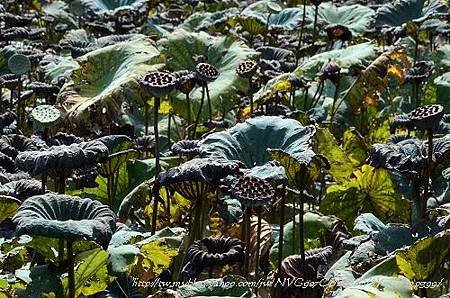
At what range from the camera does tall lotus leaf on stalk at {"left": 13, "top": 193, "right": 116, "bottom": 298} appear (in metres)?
2.08

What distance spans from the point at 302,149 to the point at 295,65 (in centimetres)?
246

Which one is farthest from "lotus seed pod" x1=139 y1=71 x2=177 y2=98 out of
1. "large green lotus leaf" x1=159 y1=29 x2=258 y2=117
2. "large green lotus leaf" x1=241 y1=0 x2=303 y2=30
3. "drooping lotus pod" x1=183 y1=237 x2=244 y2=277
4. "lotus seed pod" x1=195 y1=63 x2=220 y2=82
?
"large green lotus leaf" x1=241 y1=0 x2=303 y2=30

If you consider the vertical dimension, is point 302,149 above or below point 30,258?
above

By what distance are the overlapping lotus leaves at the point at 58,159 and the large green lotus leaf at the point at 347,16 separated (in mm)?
3275

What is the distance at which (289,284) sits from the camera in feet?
8.93

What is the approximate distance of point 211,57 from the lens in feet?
15.8

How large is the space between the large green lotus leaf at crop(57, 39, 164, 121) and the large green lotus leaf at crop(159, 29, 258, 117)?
31cm

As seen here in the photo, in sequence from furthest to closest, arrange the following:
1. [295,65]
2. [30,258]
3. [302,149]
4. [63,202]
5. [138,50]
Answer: [295,65], [138,50], [30,258], [302,149], [63,202]

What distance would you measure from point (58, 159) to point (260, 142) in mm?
704

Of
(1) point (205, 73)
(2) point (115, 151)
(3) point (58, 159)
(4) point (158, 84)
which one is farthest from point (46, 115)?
(3) point (58, 159)

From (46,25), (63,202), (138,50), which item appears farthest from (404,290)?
(46,25)

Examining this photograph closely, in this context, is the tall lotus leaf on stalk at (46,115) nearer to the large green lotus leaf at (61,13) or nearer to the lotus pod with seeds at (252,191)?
the lotus pod with seeds at (252,191)

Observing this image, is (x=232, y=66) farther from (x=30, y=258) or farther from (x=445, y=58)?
(x=30, y=258)

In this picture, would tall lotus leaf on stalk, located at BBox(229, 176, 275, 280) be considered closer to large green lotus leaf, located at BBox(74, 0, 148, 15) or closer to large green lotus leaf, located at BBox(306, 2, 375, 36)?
large green lotus leaf, located at BBox(306, 2, 375, 36)
